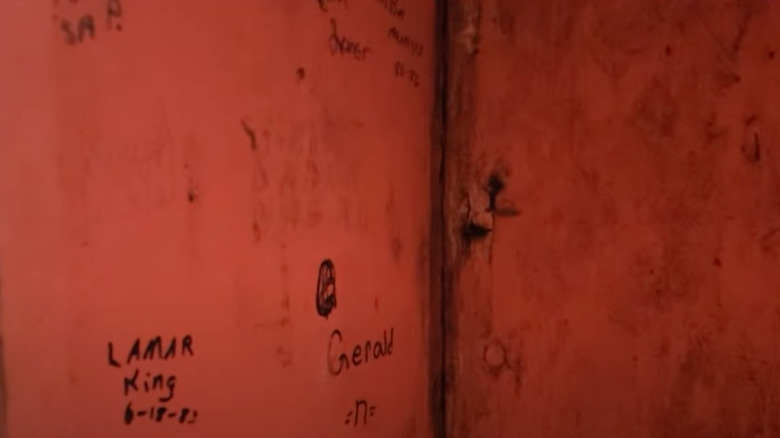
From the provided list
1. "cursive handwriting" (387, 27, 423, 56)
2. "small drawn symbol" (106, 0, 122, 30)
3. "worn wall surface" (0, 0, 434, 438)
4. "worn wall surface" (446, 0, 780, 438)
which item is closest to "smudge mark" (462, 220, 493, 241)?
"worn wall surface" (446, 0, 780, 438)

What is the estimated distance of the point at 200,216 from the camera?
2.41 feet

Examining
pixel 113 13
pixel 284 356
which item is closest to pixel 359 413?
pixel 284 356

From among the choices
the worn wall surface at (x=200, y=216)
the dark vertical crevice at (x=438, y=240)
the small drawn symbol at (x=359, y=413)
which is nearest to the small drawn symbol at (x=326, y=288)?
the worn wall surface at (x=200, y=216)

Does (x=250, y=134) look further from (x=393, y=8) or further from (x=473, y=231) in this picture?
(x=473, y=231)

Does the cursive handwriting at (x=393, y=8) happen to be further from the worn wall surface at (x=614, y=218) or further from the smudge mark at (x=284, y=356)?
the smudge mark at (x=284, y=356)

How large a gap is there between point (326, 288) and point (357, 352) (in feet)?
0.43

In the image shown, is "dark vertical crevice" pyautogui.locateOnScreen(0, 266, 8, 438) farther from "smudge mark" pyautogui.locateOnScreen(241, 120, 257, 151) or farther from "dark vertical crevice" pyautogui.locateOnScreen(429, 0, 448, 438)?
"dark vertical crevice" pyautogui.locateOnScreen(429, 0, 448, 438)

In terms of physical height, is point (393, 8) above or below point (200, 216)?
above

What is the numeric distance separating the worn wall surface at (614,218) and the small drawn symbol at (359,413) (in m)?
0.31

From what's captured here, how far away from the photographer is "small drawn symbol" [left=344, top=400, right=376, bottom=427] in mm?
990

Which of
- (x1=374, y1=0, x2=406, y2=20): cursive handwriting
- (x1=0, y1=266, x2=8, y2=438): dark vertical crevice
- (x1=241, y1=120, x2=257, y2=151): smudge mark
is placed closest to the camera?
(x1=0, y1=266, x2=8, y2=438): dark vertical crevice

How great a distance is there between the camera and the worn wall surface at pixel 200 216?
595 millimetres

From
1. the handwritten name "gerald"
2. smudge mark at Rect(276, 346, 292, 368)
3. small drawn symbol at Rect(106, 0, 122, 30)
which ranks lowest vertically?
the handwritten name "gerald"

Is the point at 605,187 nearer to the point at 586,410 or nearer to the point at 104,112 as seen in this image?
the point at 586,410
